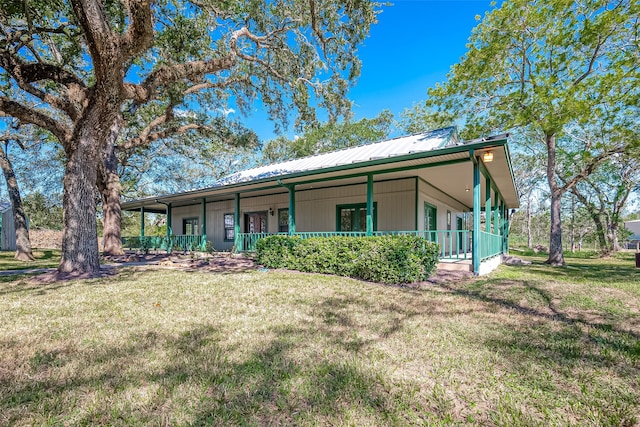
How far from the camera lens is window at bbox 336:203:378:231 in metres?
11.0

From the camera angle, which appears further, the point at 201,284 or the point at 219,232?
the point at 219,232

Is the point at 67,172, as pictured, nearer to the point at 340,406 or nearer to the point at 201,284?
the point at 201,284

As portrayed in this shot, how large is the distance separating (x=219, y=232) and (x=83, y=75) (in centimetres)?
831

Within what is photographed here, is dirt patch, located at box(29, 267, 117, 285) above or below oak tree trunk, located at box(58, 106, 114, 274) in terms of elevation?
below

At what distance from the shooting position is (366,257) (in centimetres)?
671

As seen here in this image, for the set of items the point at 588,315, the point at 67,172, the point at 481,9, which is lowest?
the point at 588,315

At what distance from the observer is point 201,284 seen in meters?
6.06

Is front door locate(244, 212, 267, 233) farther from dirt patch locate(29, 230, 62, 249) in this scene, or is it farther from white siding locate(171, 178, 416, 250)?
dirt patch locate(29, 230, 62, 249)

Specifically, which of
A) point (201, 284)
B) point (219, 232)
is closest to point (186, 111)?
point (219, 232)

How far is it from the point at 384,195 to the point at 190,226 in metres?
12.1

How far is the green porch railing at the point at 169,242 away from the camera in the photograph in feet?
48.2

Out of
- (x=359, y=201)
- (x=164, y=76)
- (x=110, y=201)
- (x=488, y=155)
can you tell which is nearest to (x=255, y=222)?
(x=359, y=201)

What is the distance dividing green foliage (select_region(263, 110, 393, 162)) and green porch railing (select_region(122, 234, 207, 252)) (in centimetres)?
1638

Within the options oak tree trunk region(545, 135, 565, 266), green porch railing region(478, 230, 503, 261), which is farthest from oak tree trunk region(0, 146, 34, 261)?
oak tree trunk region(545, 135, 565, 266)
